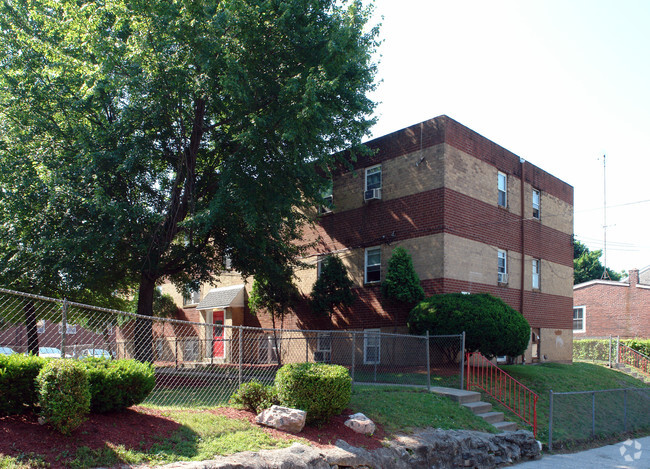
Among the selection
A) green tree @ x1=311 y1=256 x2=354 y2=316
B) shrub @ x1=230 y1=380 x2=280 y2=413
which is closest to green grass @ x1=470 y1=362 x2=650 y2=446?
green tree @ x1=311 y1=256 x2=354 y2=316

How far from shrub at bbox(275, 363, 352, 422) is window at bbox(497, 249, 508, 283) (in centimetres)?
1299

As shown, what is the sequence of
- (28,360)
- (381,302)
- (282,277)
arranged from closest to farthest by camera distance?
(28,360)
(282,277)
(381,302)

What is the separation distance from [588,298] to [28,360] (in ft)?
118

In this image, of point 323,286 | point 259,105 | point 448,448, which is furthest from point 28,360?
point 323,286

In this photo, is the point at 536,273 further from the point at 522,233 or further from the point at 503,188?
the point at 503,188

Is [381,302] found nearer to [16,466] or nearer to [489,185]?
[489,185]

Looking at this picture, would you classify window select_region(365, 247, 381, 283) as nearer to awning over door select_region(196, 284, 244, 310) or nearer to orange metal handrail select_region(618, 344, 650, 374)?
awning over door select_region(196, 284, 244, 310)

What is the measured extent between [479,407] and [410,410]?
7.39ft

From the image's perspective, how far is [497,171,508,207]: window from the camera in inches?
869

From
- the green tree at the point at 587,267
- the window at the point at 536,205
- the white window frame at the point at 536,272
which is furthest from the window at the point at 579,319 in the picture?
the green tree at the point at 587,267

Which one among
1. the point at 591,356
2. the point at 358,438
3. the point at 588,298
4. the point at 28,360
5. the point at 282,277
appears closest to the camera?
the point at 28,360

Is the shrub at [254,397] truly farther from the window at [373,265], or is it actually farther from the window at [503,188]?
the window at [503,188]

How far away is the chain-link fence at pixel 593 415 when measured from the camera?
13.8 m

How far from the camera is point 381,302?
2033 centimetres
